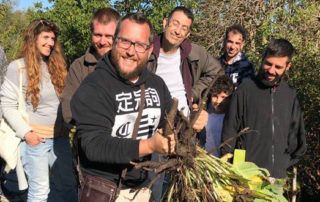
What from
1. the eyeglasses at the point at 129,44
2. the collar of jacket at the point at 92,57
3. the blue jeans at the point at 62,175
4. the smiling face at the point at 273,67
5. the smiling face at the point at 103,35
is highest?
the smiling face at the point at 103,35

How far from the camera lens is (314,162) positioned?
5.89 meters

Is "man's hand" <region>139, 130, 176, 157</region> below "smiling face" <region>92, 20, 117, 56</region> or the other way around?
below

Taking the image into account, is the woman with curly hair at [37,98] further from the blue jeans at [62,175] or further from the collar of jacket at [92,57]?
the collar of jacket at [92,57]

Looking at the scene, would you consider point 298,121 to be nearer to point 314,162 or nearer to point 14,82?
point 314,162

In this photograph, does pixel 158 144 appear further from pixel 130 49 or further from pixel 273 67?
pixel 273 67

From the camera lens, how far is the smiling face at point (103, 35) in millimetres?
3770

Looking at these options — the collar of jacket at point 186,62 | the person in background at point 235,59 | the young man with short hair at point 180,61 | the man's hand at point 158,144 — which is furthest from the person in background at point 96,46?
the person in background at point 235,59

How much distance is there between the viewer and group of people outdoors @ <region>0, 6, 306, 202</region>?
2.59 meters

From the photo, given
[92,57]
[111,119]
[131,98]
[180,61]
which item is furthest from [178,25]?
[111,119]

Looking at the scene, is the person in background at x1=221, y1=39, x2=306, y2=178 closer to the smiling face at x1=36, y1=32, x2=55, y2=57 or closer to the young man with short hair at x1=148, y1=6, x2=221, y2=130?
the young man with short hair at x1=148, y1=6, x2=221, y2=130

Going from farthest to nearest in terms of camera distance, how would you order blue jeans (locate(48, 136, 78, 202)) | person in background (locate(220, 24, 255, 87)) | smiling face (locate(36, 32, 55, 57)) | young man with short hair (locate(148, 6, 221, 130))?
person in background (locate(220, 24, 255, 87)) < blue jeans (locate(48, 136, 78, 202)) < smiling face (locate(36, 32, 55, 57)) < young man with short hair (locate(148, 6, 221, 130))

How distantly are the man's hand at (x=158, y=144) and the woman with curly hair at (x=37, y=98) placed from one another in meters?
2.24

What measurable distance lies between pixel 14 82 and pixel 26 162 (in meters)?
0.72

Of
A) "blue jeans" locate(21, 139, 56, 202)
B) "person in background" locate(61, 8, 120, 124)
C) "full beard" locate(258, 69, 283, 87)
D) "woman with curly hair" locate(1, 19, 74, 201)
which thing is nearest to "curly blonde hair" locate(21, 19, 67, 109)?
"woman with curly hair" locate(1, 19, 74, 201)
